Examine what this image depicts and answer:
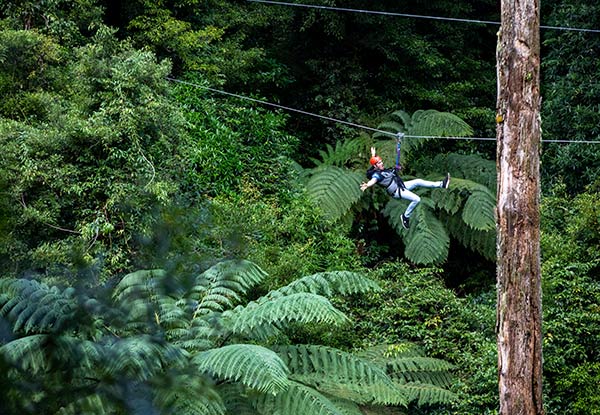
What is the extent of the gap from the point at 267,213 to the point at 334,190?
4.80ft

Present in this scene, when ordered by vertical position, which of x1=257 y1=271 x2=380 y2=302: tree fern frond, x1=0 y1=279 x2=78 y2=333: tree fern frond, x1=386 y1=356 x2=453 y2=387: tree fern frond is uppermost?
x1=0 y1=279 x2=78 y2=333: tree fern frond

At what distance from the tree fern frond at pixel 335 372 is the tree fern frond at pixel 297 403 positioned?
0.23 m

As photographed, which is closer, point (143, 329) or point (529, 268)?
point (143, 329)

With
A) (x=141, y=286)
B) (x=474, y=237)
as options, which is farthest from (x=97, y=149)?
(x=141, y=286)

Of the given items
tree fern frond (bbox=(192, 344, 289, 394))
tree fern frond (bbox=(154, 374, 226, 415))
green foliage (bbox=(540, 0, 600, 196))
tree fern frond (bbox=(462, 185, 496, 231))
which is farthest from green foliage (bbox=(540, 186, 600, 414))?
tree fern frond (bbox=(154, 374, 226, 415))

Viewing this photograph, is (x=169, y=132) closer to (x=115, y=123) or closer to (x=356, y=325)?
(x=115, y=123)

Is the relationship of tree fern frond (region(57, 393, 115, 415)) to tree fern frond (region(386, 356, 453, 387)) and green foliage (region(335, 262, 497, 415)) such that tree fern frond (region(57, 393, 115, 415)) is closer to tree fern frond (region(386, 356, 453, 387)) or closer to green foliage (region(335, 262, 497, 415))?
green foliage (region(335, 262, 497, 415))

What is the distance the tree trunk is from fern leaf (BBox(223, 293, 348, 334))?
40.7 inches

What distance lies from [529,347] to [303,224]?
150 inches

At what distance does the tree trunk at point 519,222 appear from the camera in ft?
17.3

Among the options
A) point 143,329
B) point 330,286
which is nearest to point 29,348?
point 143,329

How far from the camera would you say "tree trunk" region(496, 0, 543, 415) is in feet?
17.3

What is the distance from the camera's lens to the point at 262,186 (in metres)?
9.38

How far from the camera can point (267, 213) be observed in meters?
8.27
